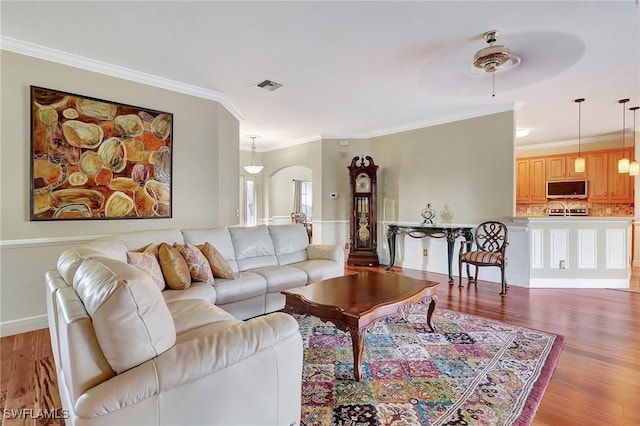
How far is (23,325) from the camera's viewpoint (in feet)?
9.54

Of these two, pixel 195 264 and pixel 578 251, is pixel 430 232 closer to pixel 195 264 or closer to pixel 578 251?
pixel 578 251

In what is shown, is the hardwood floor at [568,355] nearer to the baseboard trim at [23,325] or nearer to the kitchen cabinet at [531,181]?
the baseboard trim at [23,325]

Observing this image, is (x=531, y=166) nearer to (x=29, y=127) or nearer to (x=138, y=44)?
(x=138, y=44)

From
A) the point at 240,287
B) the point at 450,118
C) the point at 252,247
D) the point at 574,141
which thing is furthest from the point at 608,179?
the point at 240,287

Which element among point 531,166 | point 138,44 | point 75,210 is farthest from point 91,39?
point 531,166

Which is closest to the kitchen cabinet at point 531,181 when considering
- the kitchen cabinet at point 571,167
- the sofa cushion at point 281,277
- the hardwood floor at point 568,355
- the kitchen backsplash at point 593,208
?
the kitchen backsplash at point 593,208

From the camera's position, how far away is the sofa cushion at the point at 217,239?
3.15 m

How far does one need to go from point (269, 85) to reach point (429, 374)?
134 inches

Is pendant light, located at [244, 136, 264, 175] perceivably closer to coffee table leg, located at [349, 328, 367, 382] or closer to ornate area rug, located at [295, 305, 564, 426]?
ornate area rug, located at [295, 305, 564, 426]

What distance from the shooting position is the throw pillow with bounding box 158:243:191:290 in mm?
2557

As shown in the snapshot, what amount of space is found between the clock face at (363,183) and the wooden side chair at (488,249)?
6.58 feet

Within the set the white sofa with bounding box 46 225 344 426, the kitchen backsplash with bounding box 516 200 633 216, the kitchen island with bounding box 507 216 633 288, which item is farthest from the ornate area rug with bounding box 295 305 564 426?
the kitchen backsplash with bounding box 516 200 633 216

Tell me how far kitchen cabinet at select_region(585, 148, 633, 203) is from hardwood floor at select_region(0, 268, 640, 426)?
3033 millimetres

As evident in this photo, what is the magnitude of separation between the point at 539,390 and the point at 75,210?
410 centimetres
